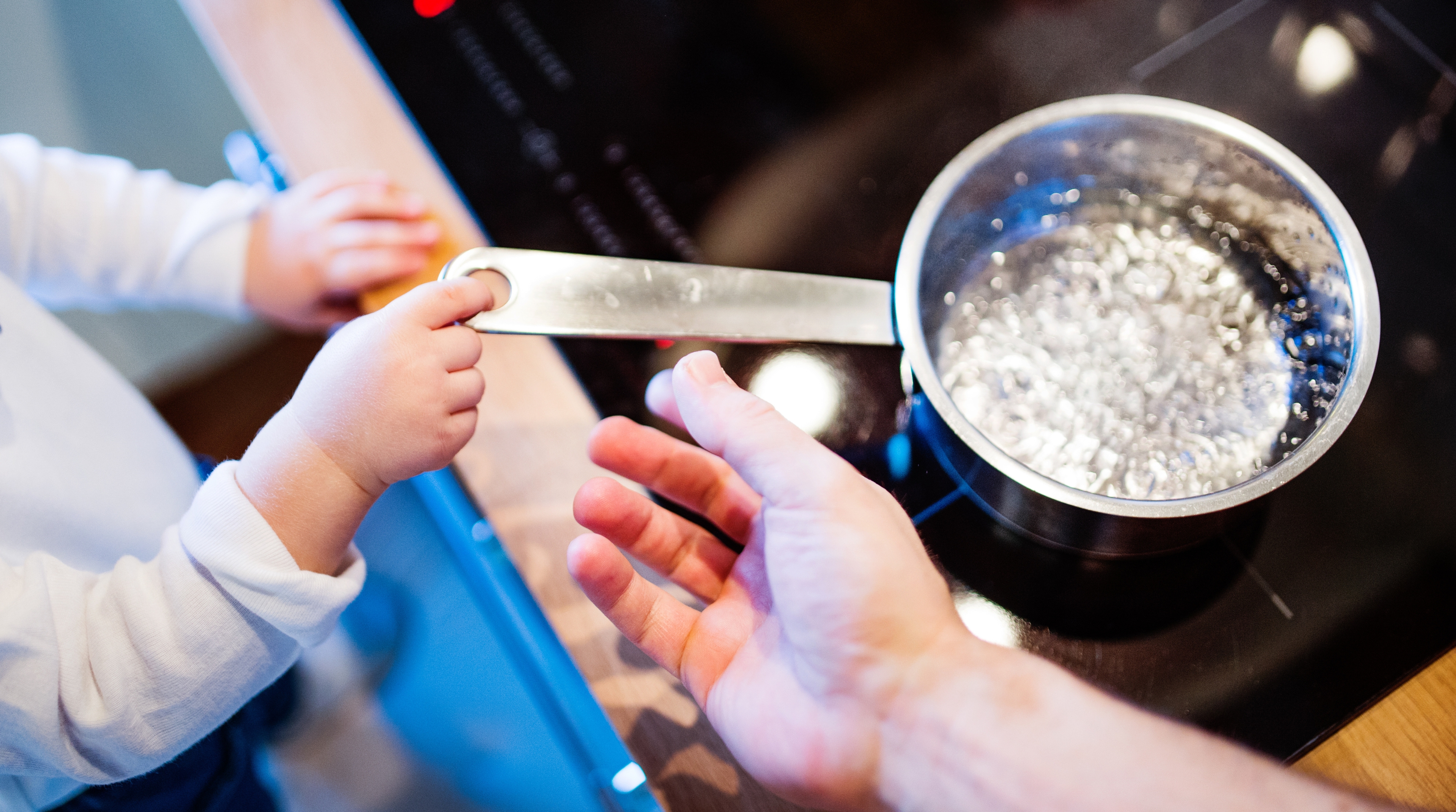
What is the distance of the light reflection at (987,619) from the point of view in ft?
1.50

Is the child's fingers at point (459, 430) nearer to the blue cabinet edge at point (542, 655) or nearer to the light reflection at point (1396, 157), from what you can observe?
the blue cabinet edge at point (542, 655)

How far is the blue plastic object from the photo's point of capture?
0.54 metres

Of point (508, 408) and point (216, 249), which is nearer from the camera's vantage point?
point (508, 408)

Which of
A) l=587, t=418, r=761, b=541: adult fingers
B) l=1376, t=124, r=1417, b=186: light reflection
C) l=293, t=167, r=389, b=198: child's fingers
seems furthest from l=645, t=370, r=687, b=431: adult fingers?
l=1376, t=124, r=1417, b=186: light reflection

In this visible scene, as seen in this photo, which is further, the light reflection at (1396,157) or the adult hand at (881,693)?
the light reflection at (1396,157)

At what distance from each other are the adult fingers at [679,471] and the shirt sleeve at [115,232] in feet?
1.14

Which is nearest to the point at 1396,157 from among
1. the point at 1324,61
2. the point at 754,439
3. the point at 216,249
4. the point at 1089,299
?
the point at 1324,61

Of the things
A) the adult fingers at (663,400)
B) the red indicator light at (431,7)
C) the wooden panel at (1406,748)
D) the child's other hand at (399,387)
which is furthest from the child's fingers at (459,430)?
the wooden panel at (1406,748)

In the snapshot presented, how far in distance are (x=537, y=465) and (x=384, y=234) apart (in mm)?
190

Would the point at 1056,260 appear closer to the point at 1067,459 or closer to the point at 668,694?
the point at 1067,459

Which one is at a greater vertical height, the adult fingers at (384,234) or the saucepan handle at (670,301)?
the adult fingers at (384,234)

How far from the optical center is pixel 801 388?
521mm

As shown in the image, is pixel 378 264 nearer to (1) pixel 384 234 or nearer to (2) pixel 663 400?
(1) pixel 384 234

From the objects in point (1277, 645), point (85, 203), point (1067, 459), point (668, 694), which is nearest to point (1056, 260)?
point (1067, 459)
